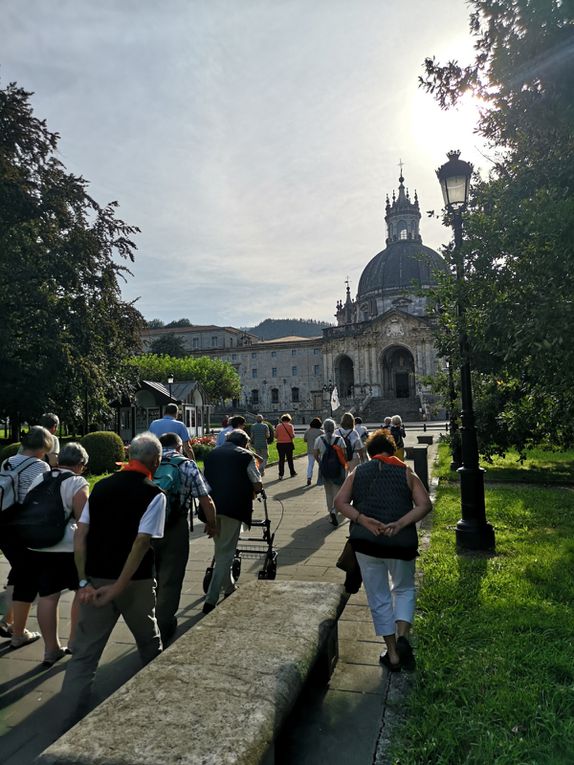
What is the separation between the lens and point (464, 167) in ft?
26.6

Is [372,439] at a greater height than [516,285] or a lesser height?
lesser

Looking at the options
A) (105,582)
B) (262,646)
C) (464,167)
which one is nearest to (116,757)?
(262,646)

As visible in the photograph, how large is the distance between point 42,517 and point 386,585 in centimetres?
287

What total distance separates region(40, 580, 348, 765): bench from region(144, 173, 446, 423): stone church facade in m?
52.2

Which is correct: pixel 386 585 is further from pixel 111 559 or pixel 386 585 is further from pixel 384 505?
pixel 111 559

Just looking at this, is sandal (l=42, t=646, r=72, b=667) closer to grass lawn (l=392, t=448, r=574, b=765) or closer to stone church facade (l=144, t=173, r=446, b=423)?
grass lawn (l=392, t=448, r=574, b=765)

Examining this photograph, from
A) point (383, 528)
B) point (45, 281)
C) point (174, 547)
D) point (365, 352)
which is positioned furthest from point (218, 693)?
point (365, 352)

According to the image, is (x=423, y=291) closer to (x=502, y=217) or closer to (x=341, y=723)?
(x=502, y=217)

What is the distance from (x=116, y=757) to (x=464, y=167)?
8.36m

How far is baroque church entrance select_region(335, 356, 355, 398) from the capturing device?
2940 inches

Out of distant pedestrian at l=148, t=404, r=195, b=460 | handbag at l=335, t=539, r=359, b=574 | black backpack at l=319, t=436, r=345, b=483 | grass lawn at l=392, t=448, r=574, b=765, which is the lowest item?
grass lawn at l=392, t=448, r=574, b=765

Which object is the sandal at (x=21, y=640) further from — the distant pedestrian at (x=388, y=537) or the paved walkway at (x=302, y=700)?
the distant pedestrian at (x=388, y=537)

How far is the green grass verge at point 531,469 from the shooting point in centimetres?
1428

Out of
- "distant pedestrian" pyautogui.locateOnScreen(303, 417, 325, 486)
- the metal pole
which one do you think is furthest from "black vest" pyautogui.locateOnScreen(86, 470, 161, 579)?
"distant pedestrian" pyautogui.locateOnScreen(303, 417, 325, 486)
